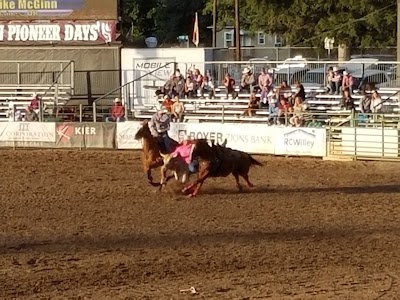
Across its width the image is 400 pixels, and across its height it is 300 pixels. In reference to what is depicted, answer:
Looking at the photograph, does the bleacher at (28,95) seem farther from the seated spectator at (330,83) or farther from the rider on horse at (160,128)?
the rider on horse at (160,128)

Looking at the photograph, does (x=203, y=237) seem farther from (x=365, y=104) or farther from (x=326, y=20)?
(x=326, y=20)

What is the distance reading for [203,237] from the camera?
12203mm

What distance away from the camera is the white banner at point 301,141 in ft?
77.5

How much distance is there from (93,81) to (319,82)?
27.4ft

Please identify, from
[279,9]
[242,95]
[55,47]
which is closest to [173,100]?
[242,95]

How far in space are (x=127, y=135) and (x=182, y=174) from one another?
11.2m

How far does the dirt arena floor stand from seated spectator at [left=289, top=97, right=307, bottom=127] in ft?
13.8

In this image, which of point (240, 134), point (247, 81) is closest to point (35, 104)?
point (247, 81)

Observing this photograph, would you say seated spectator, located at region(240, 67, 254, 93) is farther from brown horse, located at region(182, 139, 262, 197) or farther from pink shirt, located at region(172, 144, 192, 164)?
→ pink shirt, located at region(172, 144, 192, 164)

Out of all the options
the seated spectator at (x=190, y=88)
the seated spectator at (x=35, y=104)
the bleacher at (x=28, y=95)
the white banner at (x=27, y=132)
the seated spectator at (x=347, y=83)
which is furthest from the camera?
the bleacher at (x=28, y=95)

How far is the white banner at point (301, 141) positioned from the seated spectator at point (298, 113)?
1.33 ft

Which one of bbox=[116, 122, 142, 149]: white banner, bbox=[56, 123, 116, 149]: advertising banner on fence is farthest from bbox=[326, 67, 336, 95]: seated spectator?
bbox=[56, 123, 116, 149]: advertising banner on fence

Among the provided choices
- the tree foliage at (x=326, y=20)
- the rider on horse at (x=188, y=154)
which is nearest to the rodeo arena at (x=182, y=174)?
the rider on horse at (x=188, y=154)

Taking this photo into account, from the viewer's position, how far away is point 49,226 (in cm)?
1324
